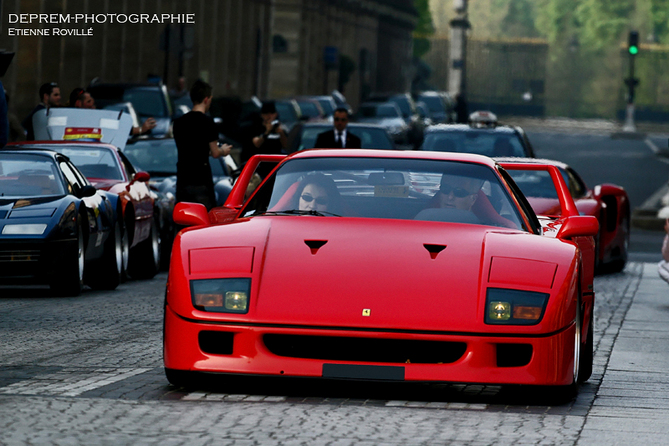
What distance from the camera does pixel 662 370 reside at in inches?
339

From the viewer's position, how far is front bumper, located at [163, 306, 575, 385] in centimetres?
659

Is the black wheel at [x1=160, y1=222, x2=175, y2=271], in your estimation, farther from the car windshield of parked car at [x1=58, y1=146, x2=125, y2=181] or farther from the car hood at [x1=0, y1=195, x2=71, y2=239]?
the car hood at [x1=0, y1=195, x2=71, y2=239]

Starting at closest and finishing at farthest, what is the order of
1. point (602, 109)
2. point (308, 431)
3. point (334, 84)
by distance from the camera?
point (308, 431) → point (334, 84) → point (602, 109)

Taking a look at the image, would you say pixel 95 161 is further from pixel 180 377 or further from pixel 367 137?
pixel 180 377

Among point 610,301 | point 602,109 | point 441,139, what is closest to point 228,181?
point 441,139

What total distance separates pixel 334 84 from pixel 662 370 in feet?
209

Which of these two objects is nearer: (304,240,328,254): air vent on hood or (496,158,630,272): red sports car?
(304,240,328,254): air vent on hood

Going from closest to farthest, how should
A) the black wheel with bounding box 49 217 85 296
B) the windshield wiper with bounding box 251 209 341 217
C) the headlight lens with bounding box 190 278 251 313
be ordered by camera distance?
the headlight lens with bounding box 190 278 251 313 → the windshield wiper with bounding box 251 209 341 217 → the black wheel with bounding box 49 217 85 296

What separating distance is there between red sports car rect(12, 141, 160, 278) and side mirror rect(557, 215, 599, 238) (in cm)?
748

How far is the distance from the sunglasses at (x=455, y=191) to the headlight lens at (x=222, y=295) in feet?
4.73

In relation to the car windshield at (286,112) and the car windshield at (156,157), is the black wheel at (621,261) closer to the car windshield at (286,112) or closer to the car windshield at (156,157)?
the car windshield at (156,157)

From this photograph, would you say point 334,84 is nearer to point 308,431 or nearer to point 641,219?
point 641,219

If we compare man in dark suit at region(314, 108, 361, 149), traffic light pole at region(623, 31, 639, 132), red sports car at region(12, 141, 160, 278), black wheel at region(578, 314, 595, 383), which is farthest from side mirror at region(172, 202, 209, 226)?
traffic light pole at region(623, 31, 639, 132)

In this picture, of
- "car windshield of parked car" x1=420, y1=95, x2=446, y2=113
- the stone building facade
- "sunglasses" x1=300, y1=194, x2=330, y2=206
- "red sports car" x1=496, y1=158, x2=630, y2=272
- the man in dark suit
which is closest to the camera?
"sunglasses" x1=300, y1=194, x2=330, y2=206
